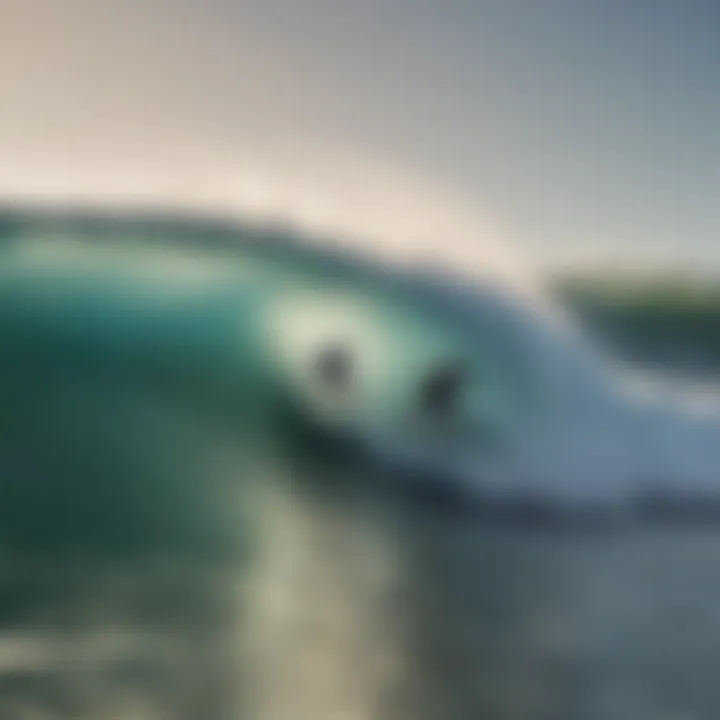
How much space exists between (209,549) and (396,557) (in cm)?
20

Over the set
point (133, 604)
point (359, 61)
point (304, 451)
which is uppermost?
point (359, 61)

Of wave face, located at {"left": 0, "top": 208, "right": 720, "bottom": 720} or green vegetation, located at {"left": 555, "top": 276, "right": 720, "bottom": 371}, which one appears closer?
wave face, located at {"left": 0, "top": 208, "right": 720, "bottom": 720}

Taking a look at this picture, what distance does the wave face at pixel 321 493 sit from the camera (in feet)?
3.84

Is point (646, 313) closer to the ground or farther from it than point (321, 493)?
farther from it

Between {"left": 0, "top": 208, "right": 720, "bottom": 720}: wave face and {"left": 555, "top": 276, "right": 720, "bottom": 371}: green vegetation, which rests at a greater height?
{"left": 555, "top": 276, "right": 720, "bottom": 371}: green vegetation

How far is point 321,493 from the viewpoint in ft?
4.14

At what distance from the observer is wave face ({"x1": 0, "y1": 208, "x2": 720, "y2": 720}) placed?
3.84 feet

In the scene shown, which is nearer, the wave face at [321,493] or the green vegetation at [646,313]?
the wave face at [321,493]

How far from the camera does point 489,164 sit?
1301 mm

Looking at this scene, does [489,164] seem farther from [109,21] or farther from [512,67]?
[109,21]

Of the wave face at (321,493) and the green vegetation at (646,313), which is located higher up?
the green vegetation at (646,313)

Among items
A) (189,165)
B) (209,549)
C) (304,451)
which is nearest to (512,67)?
(189,165)

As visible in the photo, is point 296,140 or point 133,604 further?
point 296,140

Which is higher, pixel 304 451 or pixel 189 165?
pixel 189 165
